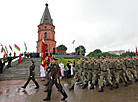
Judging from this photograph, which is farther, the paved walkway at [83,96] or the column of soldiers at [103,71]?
the column of soldiers at [103,71]

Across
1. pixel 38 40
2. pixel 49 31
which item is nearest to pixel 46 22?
pixel 49 31

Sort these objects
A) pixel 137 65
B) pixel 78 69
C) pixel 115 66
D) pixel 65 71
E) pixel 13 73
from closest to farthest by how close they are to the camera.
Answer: pixel 78 69
pixel 115 66
pixel 137 65
pixel 65 71
pixel 13 73

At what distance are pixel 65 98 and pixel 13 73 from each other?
1070 centimetres

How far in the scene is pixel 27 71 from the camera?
1372cm

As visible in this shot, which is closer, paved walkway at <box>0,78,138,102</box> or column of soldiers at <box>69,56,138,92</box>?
paved walkway at <box>0,78,138,102</box>

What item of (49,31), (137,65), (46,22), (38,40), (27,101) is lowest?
(27,101)

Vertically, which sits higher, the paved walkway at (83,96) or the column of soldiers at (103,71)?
the column of soldiers at (103,71)

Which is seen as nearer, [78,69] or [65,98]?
[65,98]

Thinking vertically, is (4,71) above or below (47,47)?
below

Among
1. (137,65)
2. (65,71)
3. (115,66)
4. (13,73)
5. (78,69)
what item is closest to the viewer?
(78,69)

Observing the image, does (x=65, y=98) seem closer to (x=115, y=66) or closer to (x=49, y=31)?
(x=115, y=66)

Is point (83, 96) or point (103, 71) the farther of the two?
point (103, 71)

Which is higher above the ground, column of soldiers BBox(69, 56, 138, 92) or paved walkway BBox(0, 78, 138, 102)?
column of soldiers BBox(69, 56, 138, 92)

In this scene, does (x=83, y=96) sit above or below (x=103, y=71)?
below
